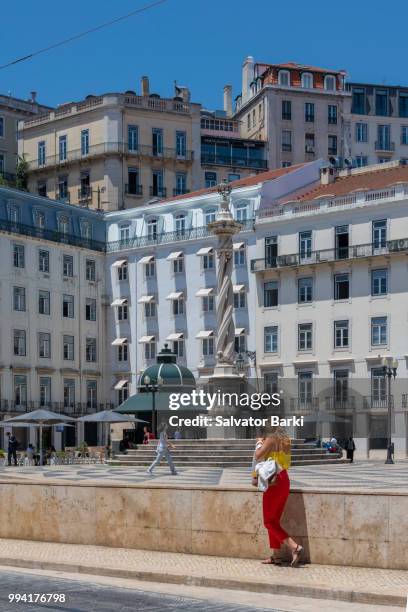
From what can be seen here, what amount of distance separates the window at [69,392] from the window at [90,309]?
172 inches

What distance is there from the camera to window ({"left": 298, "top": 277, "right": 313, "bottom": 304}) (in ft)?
230

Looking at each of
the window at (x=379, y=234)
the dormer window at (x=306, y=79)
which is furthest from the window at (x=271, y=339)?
the dormer window at (x=306, y=79)

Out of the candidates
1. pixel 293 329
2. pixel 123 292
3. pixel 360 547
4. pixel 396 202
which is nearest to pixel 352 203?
pixel 396 202

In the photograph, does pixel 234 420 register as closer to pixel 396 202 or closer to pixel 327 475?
pixel 327 475

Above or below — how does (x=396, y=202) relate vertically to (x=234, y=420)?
above

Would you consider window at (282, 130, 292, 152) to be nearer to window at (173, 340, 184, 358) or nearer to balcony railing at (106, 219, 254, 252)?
balcony railing at (106, 219, 254, 252)

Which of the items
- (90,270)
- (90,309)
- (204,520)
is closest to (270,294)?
(90,309)

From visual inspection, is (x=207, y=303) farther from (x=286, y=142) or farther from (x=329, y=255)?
(x=286, y=142)

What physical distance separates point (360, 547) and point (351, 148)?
88.1m

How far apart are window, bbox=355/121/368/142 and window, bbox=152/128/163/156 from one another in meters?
21.8

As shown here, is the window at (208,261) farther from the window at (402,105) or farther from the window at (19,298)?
the window at (402,105)

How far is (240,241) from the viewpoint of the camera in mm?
73312

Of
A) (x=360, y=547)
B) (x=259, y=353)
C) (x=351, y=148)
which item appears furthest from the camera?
(x=351, y=148)

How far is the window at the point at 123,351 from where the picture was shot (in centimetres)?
7731
